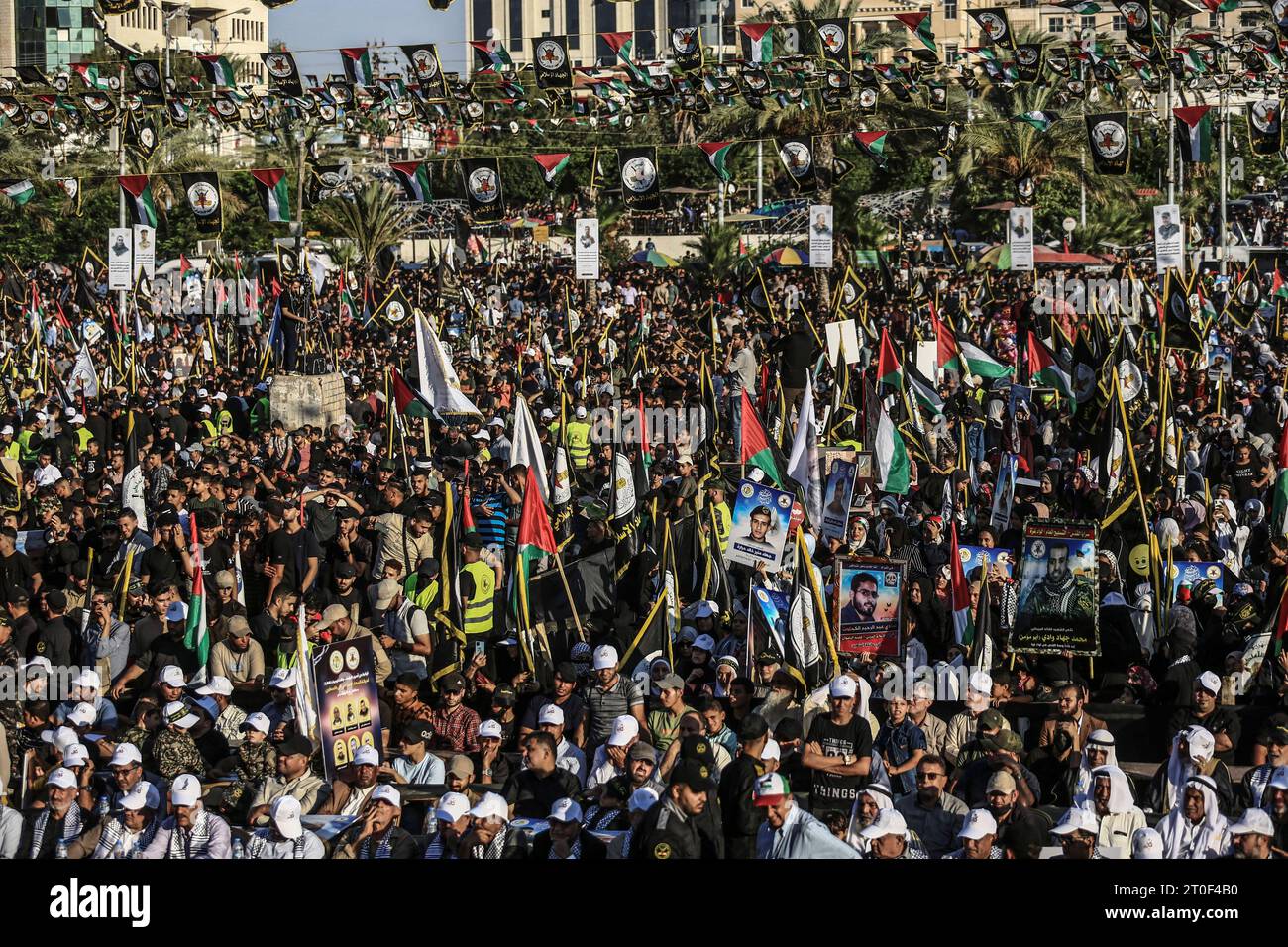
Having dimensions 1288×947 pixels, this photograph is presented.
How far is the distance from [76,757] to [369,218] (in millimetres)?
38598

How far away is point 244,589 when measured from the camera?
13148 mm

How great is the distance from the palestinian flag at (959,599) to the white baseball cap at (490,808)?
3928mm

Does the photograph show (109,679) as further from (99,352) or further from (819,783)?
(99,352)

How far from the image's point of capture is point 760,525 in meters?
11.9

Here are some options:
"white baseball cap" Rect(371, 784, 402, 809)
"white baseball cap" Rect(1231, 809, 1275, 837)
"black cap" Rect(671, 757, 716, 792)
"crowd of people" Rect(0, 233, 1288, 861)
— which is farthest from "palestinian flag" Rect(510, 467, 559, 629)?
"white baseball cap" Rect(1231, 809, 1275, 837)

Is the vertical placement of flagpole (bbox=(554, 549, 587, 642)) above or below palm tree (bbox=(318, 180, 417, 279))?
below

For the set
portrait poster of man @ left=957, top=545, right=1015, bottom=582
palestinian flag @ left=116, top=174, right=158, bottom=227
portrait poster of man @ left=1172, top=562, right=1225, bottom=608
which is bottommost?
portrait poster of man @ left=1172, top=562, right=1225, bottom=608

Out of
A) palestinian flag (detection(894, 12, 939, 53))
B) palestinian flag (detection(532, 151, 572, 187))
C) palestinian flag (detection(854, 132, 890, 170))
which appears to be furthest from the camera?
palestinian flag (detection(854, 132, 890, 170))

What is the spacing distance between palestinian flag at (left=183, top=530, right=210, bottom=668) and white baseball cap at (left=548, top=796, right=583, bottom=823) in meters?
3.94

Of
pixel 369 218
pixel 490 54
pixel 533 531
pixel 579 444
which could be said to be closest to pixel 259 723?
pixel 533 531

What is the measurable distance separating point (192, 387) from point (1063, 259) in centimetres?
2328

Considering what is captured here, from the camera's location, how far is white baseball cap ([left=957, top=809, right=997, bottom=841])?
7453 millimetres

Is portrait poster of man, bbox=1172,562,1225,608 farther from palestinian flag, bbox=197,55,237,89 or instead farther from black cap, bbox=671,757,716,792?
palestinian flag, bbox=197,55,237,89

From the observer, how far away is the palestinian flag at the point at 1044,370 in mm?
18766
